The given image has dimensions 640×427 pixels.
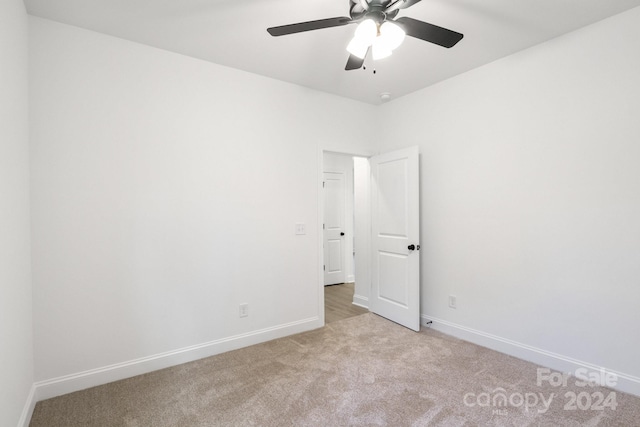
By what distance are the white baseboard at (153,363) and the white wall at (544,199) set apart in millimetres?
1717

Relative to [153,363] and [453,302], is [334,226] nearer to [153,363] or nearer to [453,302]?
[453,302]

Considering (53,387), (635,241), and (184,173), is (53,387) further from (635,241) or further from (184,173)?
(635,241)

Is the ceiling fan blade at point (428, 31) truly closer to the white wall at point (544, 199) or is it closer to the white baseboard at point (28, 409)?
the white wall at point (544, 199)

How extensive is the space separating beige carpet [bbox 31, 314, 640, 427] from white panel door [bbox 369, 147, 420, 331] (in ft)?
2.24

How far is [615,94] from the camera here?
2.16 m

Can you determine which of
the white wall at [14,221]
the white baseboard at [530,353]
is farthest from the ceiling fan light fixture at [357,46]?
the white baseboard at [530,353]

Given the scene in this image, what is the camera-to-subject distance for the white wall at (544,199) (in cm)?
213

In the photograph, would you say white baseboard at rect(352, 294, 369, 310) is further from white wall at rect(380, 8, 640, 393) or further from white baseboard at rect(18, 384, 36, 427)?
white baseboard at rect(18, 384, 36, 427)

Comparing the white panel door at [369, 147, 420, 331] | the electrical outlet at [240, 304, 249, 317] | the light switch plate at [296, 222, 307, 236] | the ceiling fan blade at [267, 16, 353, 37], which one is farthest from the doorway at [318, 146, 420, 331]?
the ceiling fan blade at [267, 16, 353, 37]

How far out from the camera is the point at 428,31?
168cm

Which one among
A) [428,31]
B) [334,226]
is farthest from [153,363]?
[334,226]

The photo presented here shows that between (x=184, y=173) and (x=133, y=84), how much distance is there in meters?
0.79

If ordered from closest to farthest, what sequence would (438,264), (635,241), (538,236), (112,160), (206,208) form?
(635,241) < (112,160) < (538,236) < (206,208) < (438,264)

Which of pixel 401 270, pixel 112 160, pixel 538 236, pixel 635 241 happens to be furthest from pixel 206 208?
pixel 635 241
